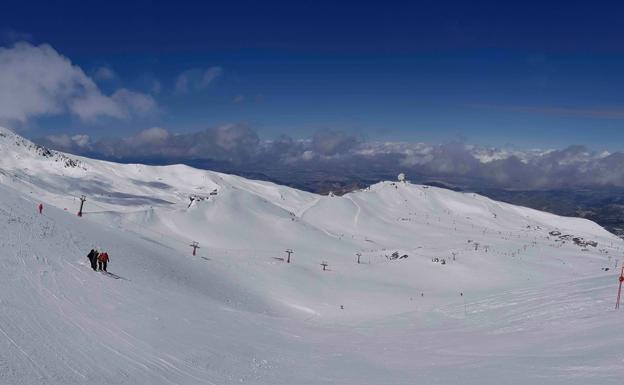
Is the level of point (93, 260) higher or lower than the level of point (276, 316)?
higher

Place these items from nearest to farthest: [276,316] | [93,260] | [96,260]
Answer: [93,260] → [96,260] → [276,316]

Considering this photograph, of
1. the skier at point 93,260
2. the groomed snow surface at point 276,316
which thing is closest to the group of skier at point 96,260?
the skier at point 93,260

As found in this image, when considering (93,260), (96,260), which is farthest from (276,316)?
(93,260)

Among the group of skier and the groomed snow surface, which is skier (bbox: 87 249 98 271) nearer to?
the group of skier

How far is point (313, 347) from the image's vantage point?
2209 centimetres

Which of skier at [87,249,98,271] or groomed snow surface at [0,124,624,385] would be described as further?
skier at [87,249,98,271]

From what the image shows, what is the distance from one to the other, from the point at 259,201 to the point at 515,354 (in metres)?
79.5

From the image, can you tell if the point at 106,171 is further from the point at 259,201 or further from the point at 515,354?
the point at 515,354

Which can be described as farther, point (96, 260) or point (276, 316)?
point (276, 316)

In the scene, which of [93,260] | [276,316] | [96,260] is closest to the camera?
[93,260]

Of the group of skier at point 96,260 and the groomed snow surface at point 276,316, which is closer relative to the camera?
the groomed snow surface at point 276,316

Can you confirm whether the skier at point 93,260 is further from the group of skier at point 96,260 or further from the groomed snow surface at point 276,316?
the groomed snow surface at point 276,316

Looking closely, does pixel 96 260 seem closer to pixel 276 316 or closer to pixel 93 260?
pixel 93 260

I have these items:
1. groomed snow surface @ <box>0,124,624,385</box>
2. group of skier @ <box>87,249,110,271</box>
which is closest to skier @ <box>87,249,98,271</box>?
group of skier @ <box>87,249,110,271</box>
